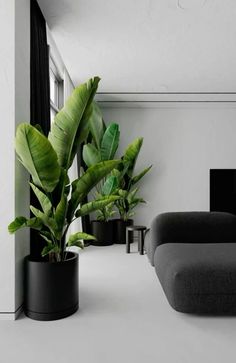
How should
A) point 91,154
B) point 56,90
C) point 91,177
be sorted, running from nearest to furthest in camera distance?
point 91,177 < point 56,90 < point 91,154

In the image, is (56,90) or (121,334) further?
(56,90)

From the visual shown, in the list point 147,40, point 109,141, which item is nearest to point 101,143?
point 109,141

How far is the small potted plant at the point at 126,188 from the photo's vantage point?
489 cm

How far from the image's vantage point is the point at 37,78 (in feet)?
8.59

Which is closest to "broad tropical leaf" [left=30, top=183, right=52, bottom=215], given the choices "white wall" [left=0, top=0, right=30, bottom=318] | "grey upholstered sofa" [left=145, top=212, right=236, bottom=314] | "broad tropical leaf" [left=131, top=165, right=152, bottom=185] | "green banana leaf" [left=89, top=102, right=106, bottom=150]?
"white wall" [left=0, top=0, right=30, bottom=318]

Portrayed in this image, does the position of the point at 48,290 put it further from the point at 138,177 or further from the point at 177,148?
the point at 177,148

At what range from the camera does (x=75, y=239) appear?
2.29 metres

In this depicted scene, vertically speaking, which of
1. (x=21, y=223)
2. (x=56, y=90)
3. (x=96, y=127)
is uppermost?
(x=56, y=90)

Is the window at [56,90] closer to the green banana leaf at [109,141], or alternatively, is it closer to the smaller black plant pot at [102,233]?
the green banana leaf at [109,141]

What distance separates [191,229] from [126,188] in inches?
89.3

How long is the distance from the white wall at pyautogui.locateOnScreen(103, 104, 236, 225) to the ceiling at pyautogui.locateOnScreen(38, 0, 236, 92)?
1.11m

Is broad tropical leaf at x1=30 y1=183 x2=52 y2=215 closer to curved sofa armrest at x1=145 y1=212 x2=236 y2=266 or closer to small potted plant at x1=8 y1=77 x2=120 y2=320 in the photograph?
small potted plant at x1=8 y1=77 x2=120 y2=320

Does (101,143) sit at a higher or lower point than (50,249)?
higher

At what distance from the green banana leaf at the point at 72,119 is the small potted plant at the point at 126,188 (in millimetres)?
2549
